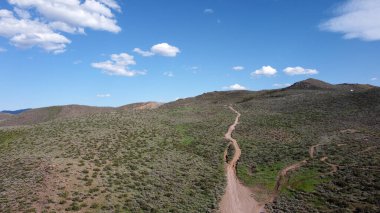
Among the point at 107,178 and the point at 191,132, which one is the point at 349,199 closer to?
the point at 107,178

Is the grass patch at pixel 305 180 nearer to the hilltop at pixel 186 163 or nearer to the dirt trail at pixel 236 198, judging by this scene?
the hilltop at pixel 186 163

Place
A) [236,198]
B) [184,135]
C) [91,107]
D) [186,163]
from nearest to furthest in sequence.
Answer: [236,198], [186,163], [184,135], [91,107]

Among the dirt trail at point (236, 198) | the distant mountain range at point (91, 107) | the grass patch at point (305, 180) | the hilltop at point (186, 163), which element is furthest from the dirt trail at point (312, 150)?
the distant mountain range at point (91, 107)

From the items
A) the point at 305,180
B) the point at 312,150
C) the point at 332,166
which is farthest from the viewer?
the point at 312,150

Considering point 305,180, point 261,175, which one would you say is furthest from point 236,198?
point 305,180

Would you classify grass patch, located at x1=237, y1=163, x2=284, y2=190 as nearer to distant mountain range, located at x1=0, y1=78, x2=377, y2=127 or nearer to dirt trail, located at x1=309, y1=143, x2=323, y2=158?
dirt trail, located at x1=309, y1=143, x2=323, y2=158

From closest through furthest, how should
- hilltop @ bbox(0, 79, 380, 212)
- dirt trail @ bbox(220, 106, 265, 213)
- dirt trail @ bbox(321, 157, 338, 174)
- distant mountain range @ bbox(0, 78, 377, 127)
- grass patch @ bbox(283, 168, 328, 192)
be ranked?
hilltop @ bbox(0, 79, 380, 212)
dirt trail @ bbox(220, 106, 265, 213)
grass patch @ bbox(283, 168, 328, 192)
dirt trail @ bbox(321, 157, 338, 174)
distant mountain range @ bbox(0, 78, 377, 127)

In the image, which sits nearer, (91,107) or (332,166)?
(332,166)

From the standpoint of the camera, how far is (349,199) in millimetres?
27656

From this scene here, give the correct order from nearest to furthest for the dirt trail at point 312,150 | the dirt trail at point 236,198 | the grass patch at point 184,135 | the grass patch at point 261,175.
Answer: the dirt trail at point 236,198, the grass patch at point 261,175, the dirt trail at point 312,150, the grass patch at point 184,135

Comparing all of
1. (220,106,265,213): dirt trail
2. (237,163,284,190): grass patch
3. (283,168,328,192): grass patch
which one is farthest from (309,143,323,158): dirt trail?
(220,106,265,213): dirt trail

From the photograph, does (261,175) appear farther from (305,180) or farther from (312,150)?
(312,150)

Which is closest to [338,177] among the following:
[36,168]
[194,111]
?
[36,168]

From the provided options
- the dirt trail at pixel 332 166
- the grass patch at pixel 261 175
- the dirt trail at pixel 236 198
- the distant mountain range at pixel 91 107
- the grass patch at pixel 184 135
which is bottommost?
the dirt trail at pixel 236 198
